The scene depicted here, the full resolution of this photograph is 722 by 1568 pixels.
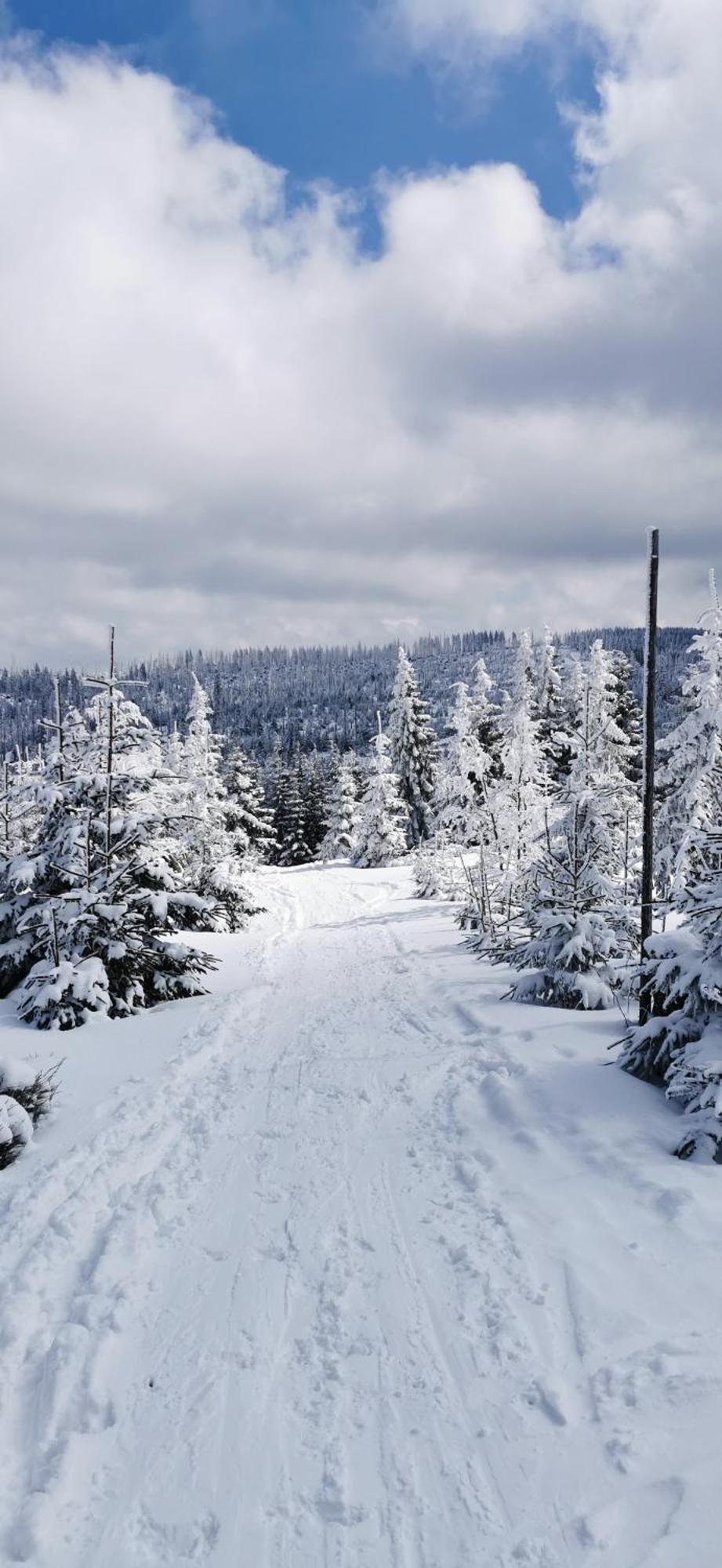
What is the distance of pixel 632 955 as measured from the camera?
10.4 meters

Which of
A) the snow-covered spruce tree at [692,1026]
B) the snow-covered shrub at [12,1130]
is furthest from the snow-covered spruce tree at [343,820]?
the snow-covered shrub at [12,1130]

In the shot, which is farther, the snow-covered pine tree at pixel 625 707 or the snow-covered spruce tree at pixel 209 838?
the snow-covered pine tree at pixel 625 707

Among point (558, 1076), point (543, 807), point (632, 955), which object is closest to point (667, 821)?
point (543, 807)

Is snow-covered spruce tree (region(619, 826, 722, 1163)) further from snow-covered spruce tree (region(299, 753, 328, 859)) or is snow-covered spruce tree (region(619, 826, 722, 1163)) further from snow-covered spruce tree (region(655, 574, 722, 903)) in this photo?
snow-covered spruce tree (region(299, 753, 328, 859))

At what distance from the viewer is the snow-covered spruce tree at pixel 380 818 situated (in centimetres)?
4138

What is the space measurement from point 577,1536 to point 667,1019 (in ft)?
13.9

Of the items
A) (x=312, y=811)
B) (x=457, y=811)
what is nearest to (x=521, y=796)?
(x=457, y=811)

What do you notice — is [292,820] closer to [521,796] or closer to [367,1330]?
[521,796]

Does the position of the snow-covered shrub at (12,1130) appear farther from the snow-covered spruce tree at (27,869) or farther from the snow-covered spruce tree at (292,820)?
the snow-covered spruce tree at (292,820)

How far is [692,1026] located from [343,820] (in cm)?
4362

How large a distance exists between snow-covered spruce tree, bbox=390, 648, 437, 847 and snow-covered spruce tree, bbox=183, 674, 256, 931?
13298mm

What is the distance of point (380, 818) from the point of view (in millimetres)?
41781

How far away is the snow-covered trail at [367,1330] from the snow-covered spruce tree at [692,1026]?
0.90 feet

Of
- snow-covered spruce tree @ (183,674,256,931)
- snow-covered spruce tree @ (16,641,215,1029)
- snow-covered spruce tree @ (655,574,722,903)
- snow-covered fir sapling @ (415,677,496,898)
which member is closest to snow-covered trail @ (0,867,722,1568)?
snow-covered spruce tree @ (16,641,215,1029)
